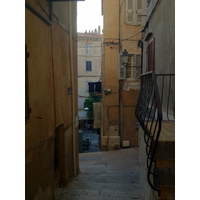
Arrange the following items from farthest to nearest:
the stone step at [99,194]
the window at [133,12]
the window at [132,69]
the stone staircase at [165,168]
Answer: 1. the window at [133,12]
2. the window at [132,69]
3. the stone step at [99,194]
4. the stone staircase at [165,168]

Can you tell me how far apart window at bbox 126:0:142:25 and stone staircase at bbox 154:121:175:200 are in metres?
11.9

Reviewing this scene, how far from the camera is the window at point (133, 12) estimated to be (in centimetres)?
1389

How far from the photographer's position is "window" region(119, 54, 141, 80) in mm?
13641

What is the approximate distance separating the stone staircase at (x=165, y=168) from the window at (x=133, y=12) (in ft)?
38.9

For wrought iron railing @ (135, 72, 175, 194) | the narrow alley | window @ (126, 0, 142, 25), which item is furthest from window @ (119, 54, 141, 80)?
wrought iron railing @ (135, 72, 175, 194)

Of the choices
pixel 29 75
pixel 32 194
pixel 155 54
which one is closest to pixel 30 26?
pixel 29 75

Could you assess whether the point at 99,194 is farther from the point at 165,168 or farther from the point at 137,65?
the point at 137,65

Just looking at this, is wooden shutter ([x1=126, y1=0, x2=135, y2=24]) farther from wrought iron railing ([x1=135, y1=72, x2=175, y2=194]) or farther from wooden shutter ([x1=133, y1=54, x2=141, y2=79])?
wrought iron railing ([x1=135, y1=72, x2=175, y2=194])

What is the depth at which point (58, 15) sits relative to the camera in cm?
640

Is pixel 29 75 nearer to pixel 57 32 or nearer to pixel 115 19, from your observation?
pixel 57 32

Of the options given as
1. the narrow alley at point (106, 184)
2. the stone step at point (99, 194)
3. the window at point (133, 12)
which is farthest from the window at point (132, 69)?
the stone step at point (99, 194)

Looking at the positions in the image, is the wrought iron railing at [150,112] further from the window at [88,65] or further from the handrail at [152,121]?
the window at [88,65]

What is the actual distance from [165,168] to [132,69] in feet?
36.6

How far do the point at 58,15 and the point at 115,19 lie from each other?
8187 mm
